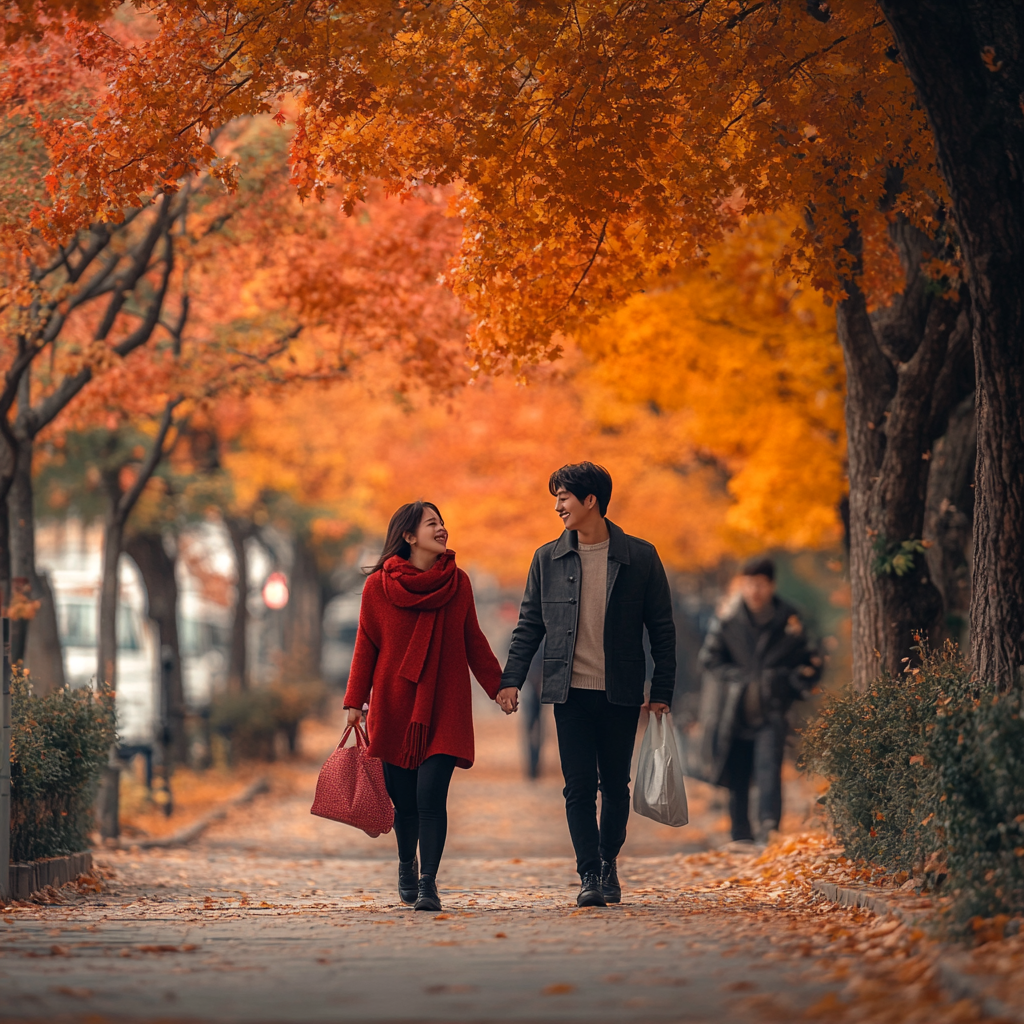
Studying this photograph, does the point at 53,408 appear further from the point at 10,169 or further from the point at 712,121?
the point at 712,121

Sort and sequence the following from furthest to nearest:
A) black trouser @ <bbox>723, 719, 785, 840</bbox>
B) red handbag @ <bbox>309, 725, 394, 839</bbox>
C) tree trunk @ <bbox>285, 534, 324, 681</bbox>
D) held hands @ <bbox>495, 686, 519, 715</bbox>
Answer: tree trunk @ <bbox>285, 534, 324, 681</bbox> → black trouser @ <bbox>723, 719, 785, 840</bbox> → red handbag @ <bbox>309, 725, 394, 839</bbox> → held hands @ <bbox>495, 686, 519, 715</bbox>

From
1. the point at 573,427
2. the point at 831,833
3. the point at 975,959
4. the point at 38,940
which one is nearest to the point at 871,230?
the point at 831,833

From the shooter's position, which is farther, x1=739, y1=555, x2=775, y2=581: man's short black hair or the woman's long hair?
x1=739, y1=555, x2=775, y2=581: man's short black hair

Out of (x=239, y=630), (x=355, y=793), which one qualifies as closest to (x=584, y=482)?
(x=355, y=793)

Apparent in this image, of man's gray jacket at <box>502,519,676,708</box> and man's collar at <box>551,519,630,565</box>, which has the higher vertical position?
man's collar at <box>551,519,630,565</box>

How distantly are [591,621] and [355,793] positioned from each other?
56.3 inches

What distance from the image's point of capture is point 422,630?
7.09 m

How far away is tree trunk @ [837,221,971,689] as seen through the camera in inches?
371

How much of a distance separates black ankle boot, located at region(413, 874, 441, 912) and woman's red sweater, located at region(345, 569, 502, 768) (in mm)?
568

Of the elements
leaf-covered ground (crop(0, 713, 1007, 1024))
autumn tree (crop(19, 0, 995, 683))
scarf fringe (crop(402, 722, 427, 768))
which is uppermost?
autumn tree (crop(19, 0, 995, 683))

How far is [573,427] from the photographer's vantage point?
24562 millimetres

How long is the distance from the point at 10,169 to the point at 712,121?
15.6ft

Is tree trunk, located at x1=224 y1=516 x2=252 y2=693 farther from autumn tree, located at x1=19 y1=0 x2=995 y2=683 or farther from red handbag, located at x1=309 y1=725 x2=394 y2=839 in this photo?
red handbag, located at x1=309 y1=725 x2=394 y2=839

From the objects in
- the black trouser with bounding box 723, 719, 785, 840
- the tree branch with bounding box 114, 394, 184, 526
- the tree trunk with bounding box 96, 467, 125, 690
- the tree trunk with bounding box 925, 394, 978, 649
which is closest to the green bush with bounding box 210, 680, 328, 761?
the tree trunk with bounding box 96, 467, 125, 690
